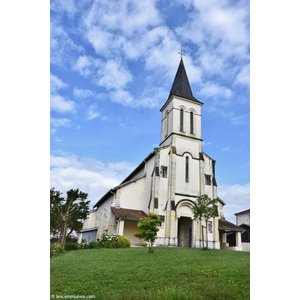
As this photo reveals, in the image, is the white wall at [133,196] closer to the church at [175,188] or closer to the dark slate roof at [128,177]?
the church at [175,188]

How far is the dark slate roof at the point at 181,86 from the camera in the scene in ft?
71.9

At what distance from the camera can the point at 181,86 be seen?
22.5 meters

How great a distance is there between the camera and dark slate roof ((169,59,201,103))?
71.9 ft

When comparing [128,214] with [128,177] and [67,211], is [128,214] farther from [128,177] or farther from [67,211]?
[128,177]

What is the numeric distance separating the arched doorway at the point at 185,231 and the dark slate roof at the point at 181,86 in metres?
8.53

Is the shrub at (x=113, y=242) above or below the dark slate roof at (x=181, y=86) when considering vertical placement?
below

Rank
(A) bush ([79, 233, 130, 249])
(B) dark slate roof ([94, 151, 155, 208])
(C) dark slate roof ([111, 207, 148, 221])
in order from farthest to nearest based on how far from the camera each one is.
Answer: (B) dark slate roof ([94, 151, 155, 208]) → (C) dark slate roof ([111, 207, 148, 221]) → (A) bush ([79, 233, 130, 249])

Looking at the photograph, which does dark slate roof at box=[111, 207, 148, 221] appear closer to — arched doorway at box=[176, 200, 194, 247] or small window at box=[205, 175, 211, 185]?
arched doorway at box=[176, 200, 194, 247]

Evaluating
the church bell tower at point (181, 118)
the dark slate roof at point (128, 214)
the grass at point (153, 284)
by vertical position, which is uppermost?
the church bell tower at point (181, 118)

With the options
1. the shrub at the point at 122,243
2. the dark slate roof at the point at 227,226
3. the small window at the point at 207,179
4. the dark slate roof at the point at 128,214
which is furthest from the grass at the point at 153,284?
the dark slate roof at the point at 227,226

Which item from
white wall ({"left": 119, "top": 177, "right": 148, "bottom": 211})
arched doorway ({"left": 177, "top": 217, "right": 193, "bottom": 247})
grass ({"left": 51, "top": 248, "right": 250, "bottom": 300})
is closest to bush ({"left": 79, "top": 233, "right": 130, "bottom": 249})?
white wall ({"left": 119, "top": 177, "right": 148, "bottom": 211})
